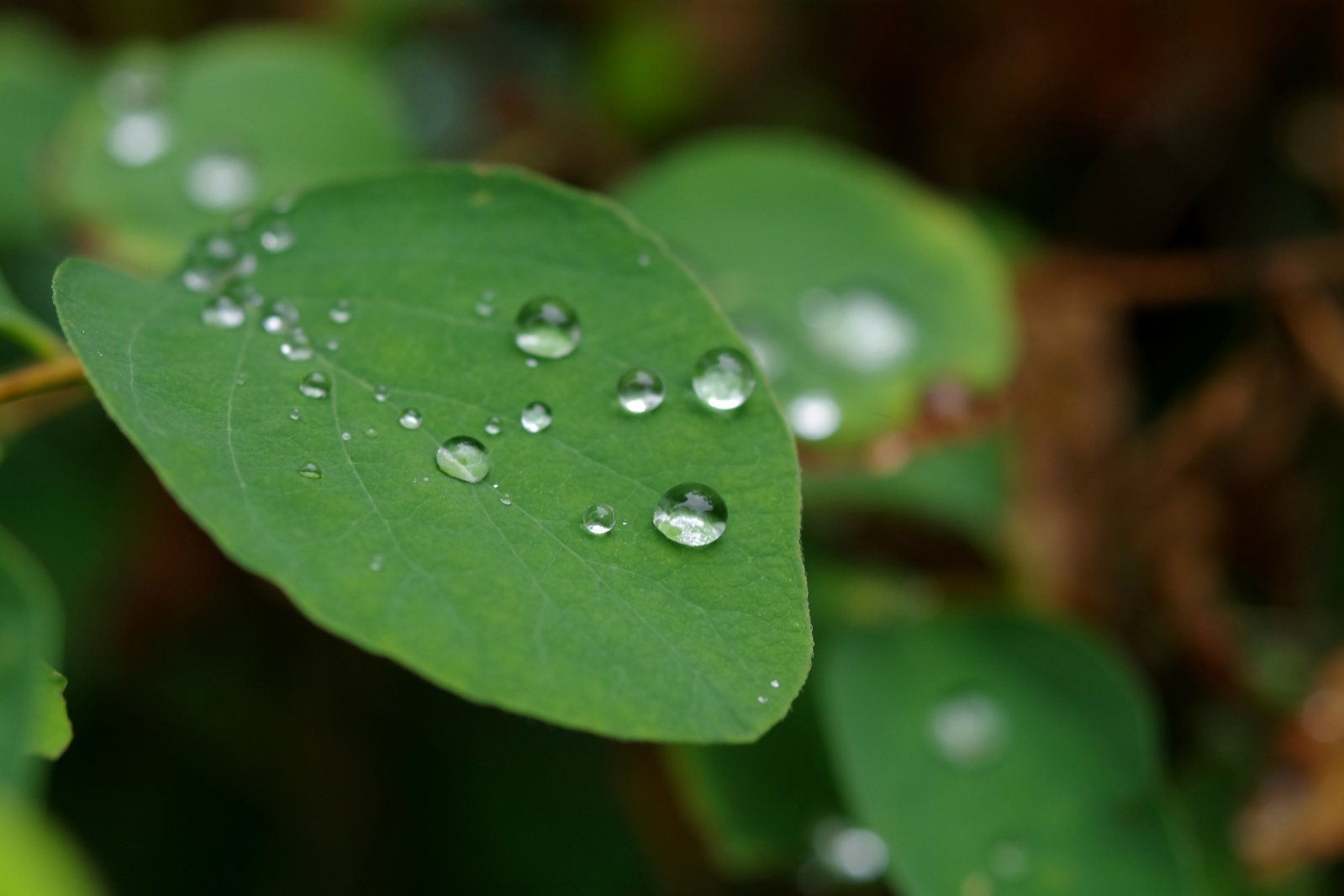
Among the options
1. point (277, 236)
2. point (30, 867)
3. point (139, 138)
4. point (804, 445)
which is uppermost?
point (30, 867)

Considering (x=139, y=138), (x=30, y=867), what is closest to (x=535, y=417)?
(x=30, y=867)

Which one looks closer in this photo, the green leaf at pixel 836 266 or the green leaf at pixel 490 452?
the green leaf at pixel 490 452

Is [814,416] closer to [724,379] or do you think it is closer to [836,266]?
[836,266]

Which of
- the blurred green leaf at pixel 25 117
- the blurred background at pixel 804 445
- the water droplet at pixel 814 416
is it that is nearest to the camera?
the water droplet at pixel 814 416

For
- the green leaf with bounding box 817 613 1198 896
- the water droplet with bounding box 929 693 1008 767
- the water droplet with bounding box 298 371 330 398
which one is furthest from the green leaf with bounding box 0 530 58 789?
the water droplet with bounding box 929 693 1008 767

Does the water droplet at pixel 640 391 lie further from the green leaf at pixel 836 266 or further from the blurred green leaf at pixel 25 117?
the blurred green leaf at pixel 25 117

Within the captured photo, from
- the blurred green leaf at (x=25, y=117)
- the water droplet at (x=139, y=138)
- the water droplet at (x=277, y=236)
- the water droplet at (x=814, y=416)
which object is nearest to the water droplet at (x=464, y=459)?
the water droplet at (x=277, y=236)
